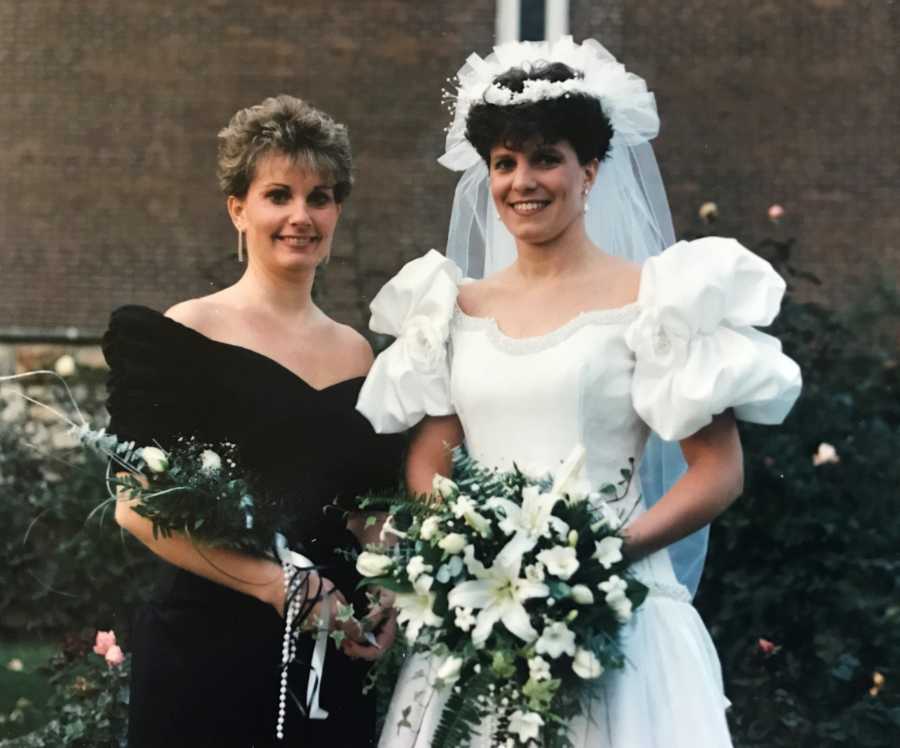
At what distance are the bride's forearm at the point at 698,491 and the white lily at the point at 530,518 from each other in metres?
0.35

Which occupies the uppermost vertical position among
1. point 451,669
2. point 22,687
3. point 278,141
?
point 278,141

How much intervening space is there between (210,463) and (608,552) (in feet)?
3.37

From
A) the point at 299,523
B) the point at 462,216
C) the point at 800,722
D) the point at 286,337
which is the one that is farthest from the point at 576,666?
the point at 800,722

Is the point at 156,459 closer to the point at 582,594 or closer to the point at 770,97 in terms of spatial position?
the point at 582,594

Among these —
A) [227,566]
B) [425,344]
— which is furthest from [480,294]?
[227,566]

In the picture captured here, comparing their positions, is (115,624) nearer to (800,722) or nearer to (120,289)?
(800,722)

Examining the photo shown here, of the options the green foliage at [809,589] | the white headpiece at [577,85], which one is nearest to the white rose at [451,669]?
the white headpiece at [577,85]

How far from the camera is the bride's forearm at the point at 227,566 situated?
3.39 meters

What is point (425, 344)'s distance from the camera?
3627 millimetres

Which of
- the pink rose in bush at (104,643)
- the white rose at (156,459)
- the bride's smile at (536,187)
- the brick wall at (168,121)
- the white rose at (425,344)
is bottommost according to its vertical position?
the pink rose in bush at (104,643)

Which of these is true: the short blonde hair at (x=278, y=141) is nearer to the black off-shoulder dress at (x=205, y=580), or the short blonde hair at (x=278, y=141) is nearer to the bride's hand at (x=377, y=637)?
the black off-shoulder dress at (x=205, y=580)

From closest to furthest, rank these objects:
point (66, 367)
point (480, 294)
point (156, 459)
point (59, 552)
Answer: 1. point (156, 459)
2. point (480, 294)
3. point (59, 552)
4. point (66, 367)

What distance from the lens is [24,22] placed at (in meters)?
10.1

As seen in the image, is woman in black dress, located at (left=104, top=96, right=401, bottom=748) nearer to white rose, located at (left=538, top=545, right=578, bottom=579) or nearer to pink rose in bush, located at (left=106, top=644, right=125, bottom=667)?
white rose, located at (left=538, top=545, right=578, bottom=579)
